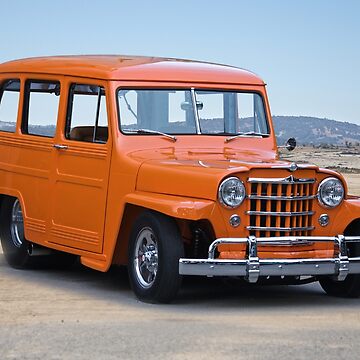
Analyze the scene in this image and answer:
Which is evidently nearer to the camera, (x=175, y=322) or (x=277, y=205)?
(x=175, y=322)

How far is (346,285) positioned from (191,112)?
2.20m

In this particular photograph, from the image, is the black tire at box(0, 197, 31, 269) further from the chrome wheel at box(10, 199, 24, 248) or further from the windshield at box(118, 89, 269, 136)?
the windshield at box(118, 89, 269, 136)

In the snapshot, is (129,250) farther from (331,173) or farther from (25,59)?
(25,59)

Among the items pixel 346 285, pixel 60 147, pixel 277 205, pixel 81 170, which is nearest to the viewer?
pixel 277 205

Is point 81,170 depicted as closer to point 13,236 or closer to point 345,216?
point 13,236

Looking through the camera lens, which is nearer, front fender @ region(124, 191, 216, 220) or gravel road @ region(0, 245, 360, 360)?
gravel road @ region(0, 245, 360, 360)

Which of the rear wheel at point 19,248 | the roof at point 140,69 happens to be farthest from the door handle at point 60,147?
the rear wheel at point 19,248

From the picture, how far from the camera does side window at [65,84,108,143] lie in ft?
36.4

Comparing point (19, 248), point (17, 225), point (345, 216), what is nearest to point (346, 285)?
point (345, 216)

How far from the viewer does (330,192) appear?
10.1 metres

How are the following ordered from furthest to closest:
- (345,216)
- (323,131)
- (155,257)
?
(323,131) → (345,216) → (155,257)

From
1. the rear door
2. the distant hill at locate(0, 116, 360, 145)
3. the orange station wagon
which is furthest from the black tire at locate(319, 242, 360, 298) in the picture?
the distant hill at locate(0, 116, 360, 145)

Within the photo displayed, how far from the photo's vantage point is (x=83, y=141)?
441 inches

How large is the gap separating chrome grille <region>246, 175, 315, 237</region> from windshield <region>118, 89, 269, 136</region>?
65.5 inches
